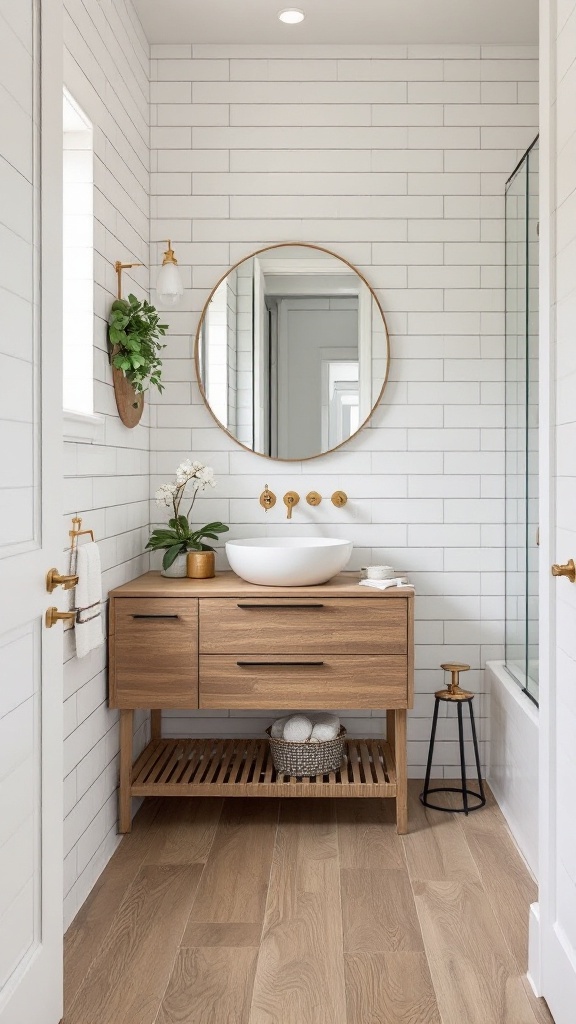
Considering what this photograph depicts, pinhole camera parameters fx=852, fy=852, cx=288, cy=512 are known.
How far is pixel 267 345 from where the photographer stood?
3.45 metres

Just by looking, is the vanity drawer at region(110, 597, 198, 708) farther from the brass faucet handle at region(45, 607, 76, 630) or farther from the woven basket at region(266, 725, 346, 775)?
the brass faucet handle at region(45, 607, 76, 630)

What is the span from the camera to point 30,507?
169 cm

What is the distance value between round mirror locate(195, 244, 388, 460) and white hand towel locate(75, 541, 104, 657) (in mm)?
1204

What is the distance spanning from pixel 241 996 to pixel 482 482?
214cm

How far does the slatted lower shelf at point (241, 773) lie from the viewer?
2.97 meters

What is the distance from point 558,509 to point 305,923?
4.41ft

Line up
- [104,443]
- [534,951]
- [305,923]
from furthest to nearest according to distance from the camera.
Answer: [104,443]
[305,923]
[534,951]

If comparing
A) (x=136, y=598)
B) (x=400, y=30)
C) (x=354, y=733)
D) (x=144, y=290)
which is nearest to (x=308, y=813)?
(x=354, y=733)

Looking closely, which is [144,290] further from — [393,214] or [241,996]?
[241,996]

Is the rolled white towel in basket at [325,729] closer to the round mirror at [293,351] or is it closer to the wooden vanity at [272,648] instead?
the wooden vanity at [272,648]

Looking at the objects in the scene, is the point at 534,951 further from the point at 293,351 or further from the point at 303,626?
the point at 293,351

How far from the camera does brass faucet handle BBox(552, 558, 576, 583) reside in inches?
69.4

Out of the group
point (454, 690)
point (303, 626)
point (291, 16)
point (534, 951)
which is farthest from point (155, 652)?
point (291, 16)

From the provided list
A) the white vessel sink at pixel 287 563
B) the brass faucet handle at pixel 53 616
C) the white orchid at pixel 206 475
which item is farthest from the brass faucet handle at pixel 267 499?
the brass faucet handle at pixel 53 616
